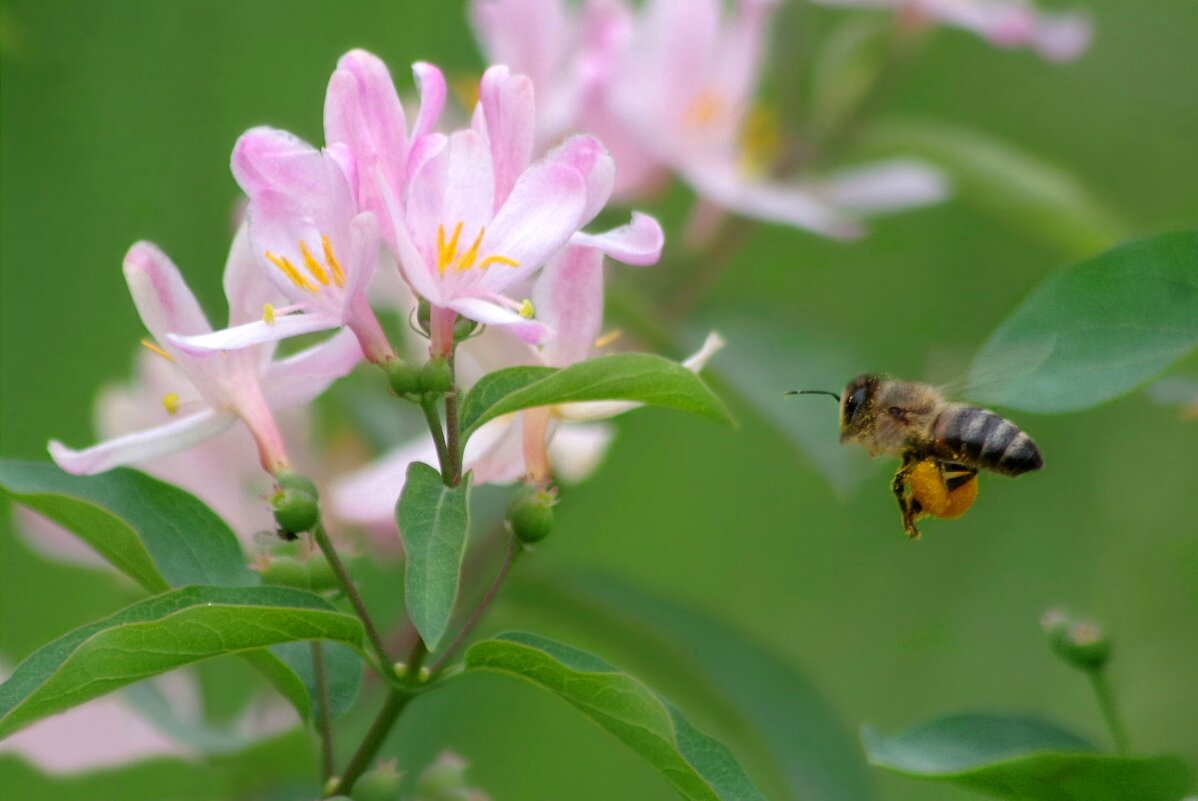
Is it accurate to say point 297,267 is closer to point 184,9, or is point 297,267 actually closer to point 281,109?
point 281,109

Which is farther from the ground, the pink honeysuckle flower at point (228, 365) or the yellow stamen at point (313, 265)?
the yellow stamen at point (313, 265)

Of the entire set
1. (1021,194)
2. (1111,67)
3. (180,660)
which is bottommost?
(180,660)

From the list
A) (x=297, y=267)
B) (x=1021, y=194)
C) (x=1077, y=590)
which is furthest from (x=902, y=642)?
(x=297, y=267)

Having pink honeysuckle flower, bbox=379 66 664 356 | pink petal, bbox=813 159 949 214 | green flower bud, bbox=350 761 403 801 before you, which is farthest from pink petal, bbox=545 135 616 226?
pink petal, bbox=813 159 949 214

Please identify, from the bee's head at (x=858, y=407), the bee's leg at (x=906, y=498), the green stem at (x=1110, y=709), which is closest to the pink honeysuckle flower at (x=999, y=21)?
the bee's head at (x=858, y=407)

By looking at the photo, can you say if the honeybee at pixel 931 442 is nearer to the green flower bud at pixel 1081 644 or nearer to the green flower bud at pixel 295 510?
the green flower bud at pixel 1081 644
